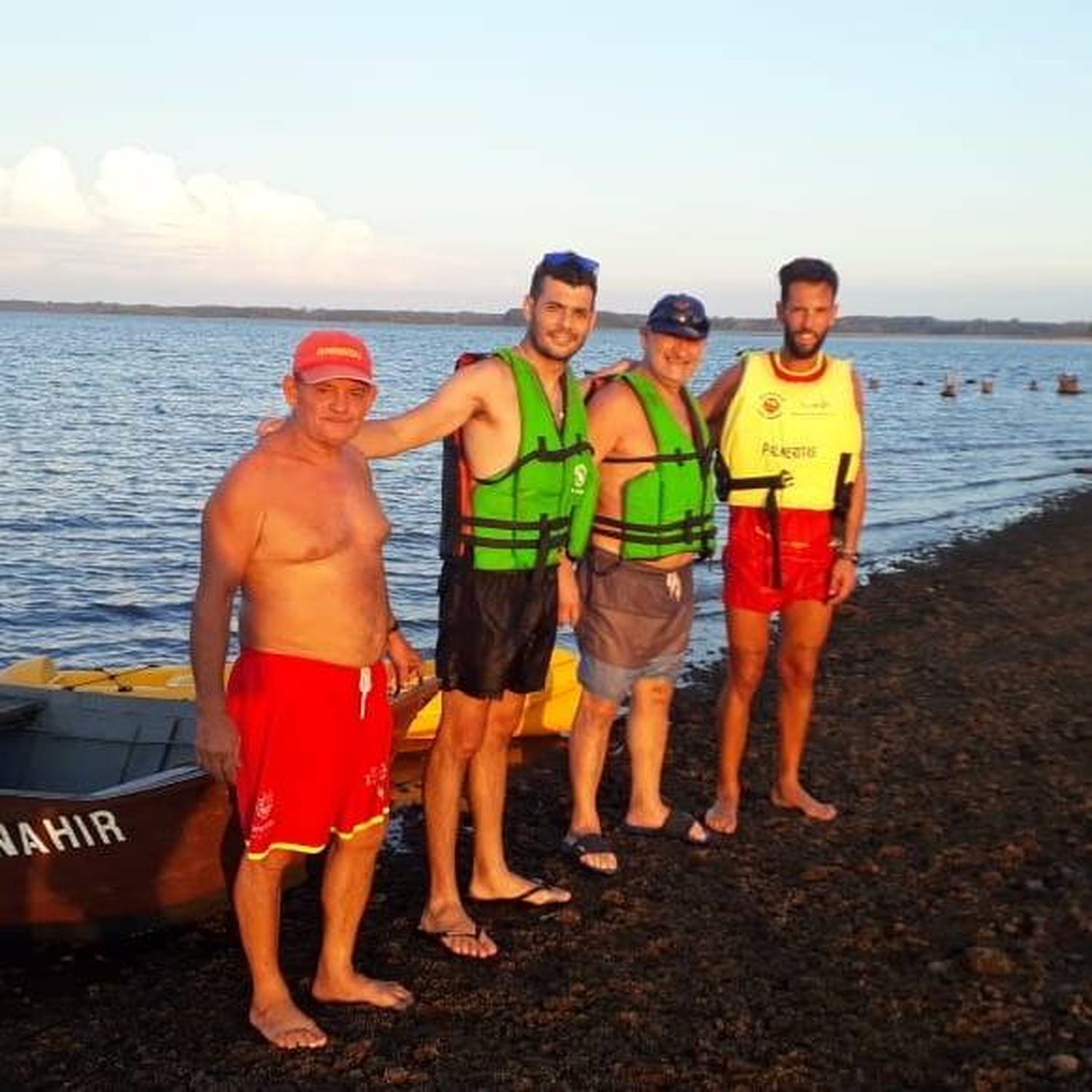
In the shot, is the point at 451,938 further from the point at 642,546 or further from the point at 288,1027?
the point at 642,546

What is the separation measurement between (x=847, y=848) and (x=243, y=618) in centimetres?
346

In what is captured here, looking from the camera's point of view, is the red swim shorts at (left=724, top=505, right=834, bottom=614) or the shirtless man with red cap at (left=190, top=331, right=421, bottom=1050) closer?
the shirtless man with red cap at (left=190, top=331, right=421, bottom=1050)

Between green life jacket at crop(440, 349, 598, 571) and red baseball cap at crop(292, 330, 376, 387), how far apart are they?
0.90 meters

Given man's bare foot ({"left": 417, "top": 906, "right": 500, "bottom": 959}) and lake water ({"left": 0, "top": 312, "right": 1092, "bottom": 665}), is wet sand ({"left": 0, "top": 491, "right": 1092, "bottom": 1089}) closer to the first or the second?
man's bare foot ({"left": 417, "top": 906, "right": 500, "bottom": 959})

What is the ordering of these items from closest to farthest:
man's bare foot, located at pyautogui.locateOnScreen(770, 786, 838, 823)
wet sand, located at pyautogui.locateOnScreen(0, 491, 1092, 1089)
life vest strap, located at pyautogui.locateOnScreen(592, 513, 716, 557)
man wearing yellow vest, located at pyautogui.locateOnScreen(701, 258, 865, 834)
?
wet sand, located at pyautogui.locateOnScreen(0, 491, 1092, 1089) < life vest strap, located at pyautogui.locateOnScreen(592, 513, 716, 557) < man wearing yellow vest, located at pyautogui.locateOnScreen(701, 258, 865, 834) < man's bare foot, located at pyautogui.locateOnScreen(770, 786, 838, 823)

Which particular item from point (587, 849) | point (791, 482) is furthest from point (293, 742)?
point (791, 482)

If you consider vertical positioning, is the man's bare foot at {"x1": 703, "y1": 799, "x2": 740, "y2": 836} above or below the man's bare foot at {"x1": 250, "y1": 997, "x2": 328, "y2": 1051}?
below

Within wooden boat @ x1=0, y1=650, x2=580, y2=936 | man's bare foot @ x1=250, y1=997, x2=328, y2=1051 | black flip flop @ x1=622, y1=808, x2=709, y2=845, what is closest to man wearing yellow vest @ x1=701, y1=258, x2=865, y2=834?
black flip flop @ x1=622, y1=808, x2=709, y2=845

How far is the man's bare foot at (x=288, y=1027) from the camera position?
4.21m

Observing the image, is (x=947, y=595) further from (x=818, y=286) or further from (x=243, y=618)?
(x=243, y=618)

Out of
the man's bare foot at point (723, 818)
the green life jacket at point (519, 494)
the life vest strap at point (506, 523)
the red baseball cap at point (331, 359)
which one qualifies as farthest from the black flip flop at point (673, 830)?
the red baseball cap at point (331, 359)

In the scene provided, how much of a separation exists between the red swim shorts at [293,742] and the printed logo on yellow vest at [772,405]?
105 inches

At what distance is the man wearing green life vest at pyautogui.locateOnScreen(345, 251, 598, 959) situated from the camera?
15.5 ft

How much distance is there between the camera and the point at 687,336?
5.43 m
